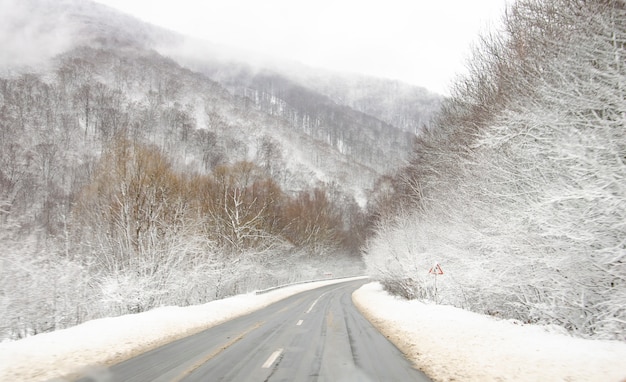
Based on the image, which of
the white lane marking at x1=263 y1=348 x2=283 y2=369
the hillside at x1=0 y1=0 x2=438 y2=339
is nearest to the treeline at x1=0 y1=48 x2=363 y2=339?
the hillside at x1=0 y1=0 x2=438 y2=339

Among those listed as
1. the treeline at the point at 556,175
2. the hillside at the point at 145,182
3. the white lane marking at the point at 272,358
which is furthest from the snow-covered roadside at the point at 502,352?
the hillside at the point at 145,182

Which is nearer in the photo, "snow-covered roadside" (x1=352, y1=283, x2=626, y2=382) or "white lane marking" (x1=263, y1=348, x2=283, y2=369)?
"snow-covered roadside" (x1=352, y1=283, x2=626, y2=382)

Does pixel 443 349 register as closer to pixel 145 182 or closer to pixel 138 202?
pixel 138 202

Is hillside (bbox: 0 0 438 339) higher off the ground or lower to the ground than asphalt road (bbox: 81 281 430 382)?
higher

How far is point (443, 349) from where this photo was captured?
8.70 meters

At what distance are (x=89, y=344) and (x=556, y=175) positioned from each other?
11.4 meters

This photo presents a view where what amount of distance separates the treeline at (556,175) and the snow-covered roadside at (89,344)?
927cm

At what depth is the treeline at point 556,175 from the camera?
6734mm

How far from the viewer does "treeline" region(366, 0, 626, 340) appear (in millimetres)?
6734

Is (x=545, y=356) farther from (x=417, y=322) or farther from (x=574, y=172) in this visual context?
(x=417, y=322)

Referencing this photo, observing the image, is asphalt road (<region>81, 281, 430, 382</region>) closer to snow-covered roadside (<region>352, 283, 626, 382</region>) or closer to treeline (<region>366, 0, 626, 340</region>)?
snow-covered roadside (<region>352, 283, 626, 382</region>)

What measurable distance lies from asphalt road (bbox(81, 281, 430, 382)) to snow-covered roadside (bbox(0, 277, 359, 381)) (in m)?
0.66

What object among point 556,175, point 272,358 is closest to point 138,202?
point 272,358

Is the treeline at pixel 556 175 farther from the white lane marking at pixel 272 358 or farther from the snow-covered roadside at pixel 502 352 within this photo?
the white lane marking at pixel 272 358
